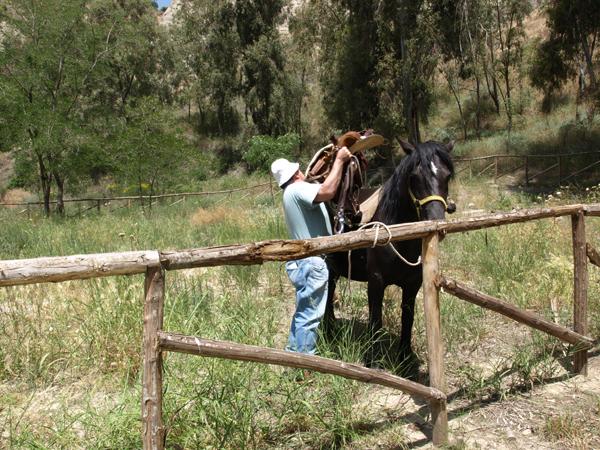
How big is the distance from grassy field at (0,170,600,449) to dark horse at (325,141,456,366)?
1.04 feet

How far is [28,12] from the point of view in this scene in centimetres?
1748

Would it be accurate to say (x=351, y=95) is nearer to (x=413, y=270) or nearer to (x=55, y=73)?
(x=55, y=73)

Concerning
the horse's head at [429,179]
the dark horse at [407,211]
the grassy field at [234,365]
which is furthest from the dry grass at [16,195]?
the horse's head at [429,179]

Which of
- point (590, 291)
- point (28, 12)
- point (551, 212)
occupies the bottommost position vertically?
point (590, 291)

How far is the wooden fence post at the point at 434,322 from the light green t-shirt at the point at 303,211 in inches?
39.7

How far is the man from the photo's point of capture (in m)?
3.43

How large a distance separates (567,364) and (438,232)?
2.00 metres

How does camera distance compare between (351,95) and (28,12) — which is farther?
(351,95)

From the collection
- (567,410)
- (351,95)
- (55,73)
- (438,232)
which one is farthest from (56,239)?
(351,95)

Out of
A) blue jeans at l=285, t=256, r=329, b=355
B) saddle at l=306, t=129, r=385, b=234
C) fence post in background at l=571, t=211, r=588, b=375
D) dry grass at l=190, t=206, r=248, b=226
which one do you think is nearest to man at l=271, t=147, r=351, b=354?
blue jeans at l=285, t=256, r=329, b=355

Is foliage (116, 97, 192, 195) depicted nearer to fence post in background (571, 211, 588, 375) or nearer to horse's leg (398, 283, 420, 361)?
horse's leg (398, 283, 420, 361)

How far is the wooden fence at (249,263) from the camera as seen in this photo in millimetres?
1930

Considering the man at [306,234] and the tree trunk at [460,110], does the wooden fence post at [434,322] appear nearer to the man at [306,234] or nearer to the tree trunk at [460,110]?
the man at [306,234]

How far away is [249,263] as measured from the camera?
228cm
